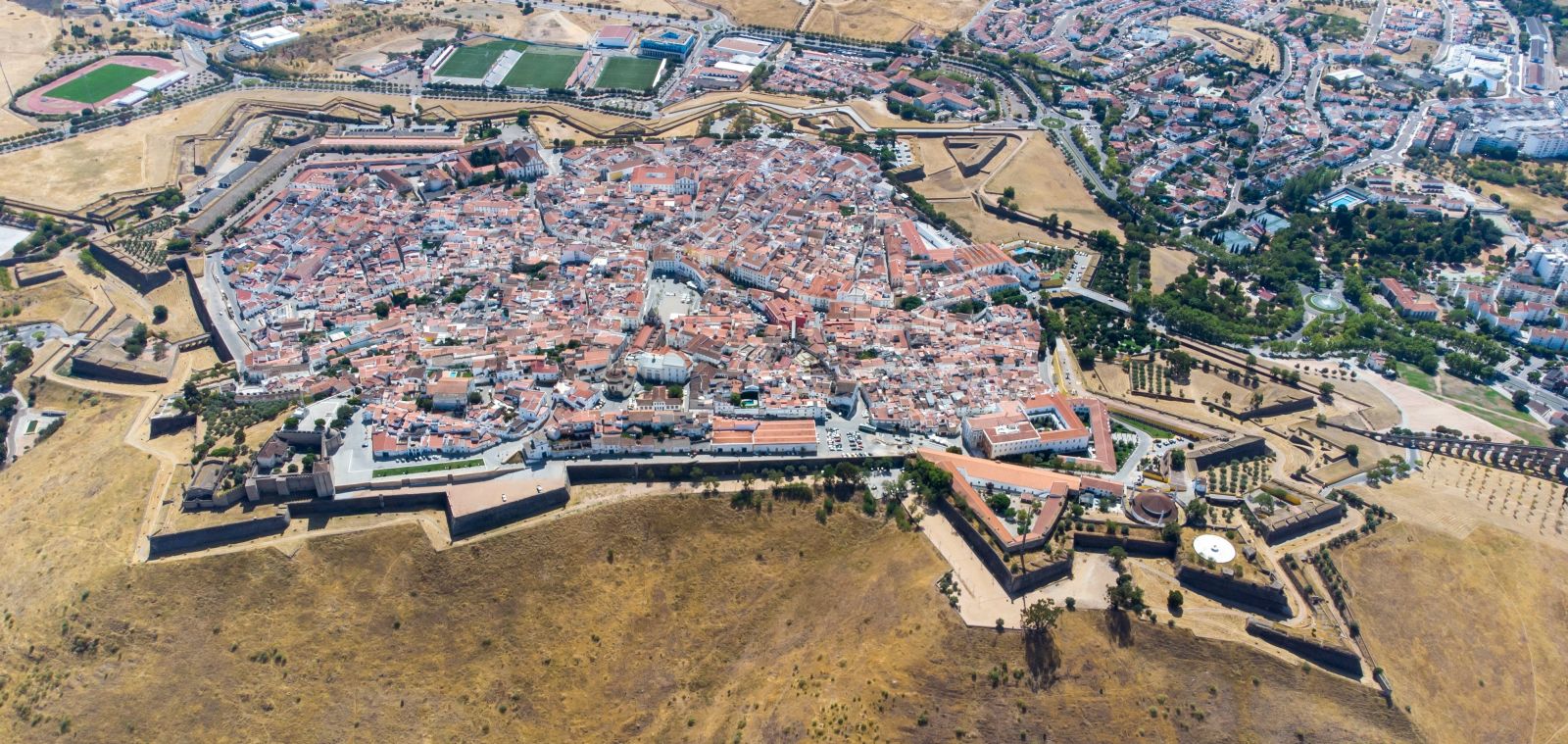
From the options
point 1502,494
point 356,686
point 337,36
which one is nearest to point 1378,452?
point 1502,494

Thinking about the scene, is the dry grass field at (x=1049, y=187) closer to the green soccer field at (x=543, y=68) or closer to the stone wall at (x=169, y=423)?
the green soccer field at (x=543, y=68)

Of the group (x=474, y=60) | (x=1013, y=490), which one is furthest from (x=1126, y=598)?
(x=474, y=60)

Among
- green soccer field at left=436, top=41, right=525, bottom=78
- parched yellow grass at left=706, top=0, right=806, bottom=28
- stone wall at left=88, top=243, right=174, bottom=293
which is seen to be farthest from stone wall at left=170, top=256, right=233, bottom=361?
parched yellow grass at left=706, top=0, right=806, bottom=28

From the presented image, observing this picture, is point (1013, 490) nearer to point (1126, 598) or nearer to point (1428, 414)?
point (1126, 598)

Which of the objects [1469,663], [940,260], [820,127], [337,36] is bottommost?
[1469,663]

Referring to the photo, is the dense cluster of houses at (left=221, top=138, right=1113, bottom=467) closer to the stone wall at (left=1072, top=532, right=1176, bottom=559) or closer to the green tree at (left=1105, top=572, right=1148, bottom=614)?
the stone wall at (left=1072, top=532, right=1176, bottom=559)

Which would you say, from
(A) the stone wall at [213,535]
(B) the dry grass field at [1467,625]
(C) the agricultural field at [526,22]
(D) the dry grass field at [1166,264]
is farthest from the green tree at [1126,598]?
(C) the agricultural field at [526,22]

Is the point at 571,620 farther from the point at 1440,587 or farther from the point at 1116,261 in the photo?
the point at 1116,261
